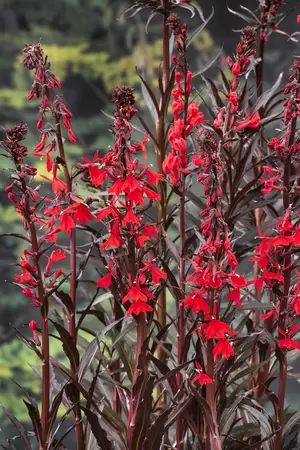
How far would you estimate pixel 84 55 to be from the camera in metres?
2.32

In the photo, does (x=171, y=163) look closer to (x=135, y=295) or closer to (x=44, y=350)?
(x=135, y=295)

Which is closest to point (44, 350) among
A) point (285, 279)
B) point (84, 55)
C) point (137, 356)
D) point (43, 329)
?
point (43, 329)

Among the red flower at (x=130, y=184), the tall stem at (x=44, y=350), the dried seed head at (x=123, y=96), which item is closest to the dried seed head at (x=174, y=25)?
the dried seed head at (x=123, y=96)

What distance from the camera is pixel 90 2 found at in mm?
2270

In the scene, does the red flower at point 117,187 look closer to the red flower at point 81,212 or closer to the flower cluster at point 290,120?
the red flower at point 81,212

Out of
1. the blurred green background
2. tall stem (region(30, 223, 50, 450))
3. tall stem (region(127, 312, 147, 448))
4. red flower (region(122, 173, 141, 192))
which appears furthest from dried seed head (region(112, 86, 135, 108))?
the blurred green background

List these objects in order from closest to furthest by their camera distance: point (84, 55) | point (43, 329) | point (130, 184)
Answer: point (130, 184)
point (43, 329)
point (84, 55)

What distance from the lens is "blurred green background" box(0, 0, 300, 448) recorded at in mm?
2232

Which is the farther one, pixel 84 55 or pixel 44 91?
pixel 84 55

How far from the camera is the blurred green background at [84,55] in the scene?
7.32ft

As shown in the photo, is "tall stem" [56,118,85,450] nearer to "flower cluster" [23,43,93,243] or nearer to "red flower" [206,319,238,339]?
"flower cluster" [23,43,93,243]

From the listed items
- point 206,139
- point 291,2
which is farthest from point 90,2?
Result: point 206,139

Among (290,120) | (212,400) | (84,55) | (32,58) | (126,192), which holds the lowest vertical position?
(212,400)

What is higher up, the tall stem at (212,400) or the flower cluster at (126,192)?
the flower cluster at (126,192)
